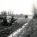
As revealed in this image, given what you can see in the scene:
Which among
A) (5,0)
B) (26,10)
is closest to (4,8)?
(5,0)

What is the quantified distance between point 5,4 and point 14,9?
78cm

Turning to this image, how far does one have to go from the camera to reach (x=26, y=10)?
5727 millimetres

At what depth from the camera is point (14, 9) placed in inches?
195

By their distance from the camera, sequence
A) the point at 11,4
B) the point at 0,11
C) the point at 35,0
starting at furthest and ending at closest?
1. the point at 35,0
2. the point at 11,4
3. the point at 0,11

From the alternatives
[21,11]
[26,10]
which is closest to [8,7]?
[21,11]

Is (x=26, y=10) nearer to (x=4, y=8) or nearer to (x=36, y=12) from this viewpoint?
(x=36, y=12)

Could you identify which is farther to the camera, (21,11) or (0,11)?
(21,11)

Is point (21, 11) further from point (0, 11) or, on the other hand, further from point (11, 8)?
point (0, 11)

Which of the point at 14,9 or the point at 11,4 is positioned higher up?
the point at 11,4

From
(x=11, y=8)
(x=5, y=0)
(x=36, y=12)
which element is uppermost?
(x=5, y=0)

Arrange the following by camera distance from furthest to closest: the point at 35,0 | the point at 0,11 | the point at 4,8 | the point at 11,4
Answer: the point at 35,0, the point at 11,4, the point at 4,8, the point at 0,11

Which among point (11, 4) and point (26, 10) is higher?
point (11, 4)

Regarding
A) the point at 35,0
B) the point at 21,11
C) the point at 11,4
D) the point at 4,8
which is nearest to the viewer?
the point at 4,8

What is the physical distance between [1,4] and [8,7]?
0.67 m
